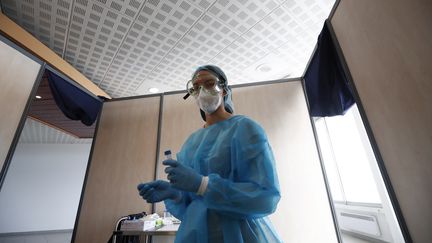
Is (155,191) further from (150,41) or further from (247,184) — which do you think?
(150,41)

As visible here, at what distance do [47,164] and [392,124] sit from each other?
26.0 feet

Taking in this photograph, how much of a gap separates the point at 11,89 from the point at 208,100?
175 centimetres

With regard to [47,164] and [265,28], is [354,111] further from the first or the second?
[47,164]

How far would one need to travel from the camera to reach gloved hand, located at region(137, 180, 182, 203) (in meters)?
0.66

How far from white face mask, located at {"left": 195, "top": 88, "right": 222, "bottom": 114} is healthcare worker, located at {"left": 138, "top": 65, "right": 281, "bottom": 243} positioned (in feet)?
0.38

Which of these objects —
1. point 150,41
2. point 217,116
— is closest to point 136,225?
point 217,116

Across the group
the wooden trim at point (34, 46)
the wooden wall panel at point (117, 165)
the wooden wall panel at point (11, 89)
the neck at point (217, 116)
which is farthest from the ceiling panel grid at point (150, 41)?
the neck at point (217, 116)

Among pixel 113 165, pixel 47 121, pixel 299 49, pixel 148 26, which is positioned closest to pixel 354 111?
pixel 299 49

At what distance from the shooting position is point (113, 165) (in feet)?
6.86

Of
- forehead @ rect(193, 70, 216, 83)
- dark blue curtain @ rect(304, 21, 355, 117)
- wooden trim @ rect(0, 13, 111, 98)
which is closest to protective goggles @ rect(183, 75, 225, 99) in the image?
forehead @ rect(193, 70, 216, 83)

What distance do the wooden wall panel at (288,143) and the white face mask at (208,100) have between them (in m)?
1.20

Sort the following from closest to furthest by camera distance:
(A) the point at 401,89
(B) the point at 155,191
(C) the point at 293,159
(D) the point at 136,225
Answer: (B) the point at 155,191 → (A) the point at 401,89 → (D) the point at 136,225 → (C) the point at 293,159

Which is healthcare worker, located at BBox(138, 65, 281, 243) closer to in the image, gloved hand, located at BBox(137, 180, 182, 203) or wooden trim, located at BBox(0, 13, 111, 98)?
gloved hand, located at BBox(137, 180, 182, 203)

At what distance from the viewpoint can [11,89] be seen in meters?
1.49
